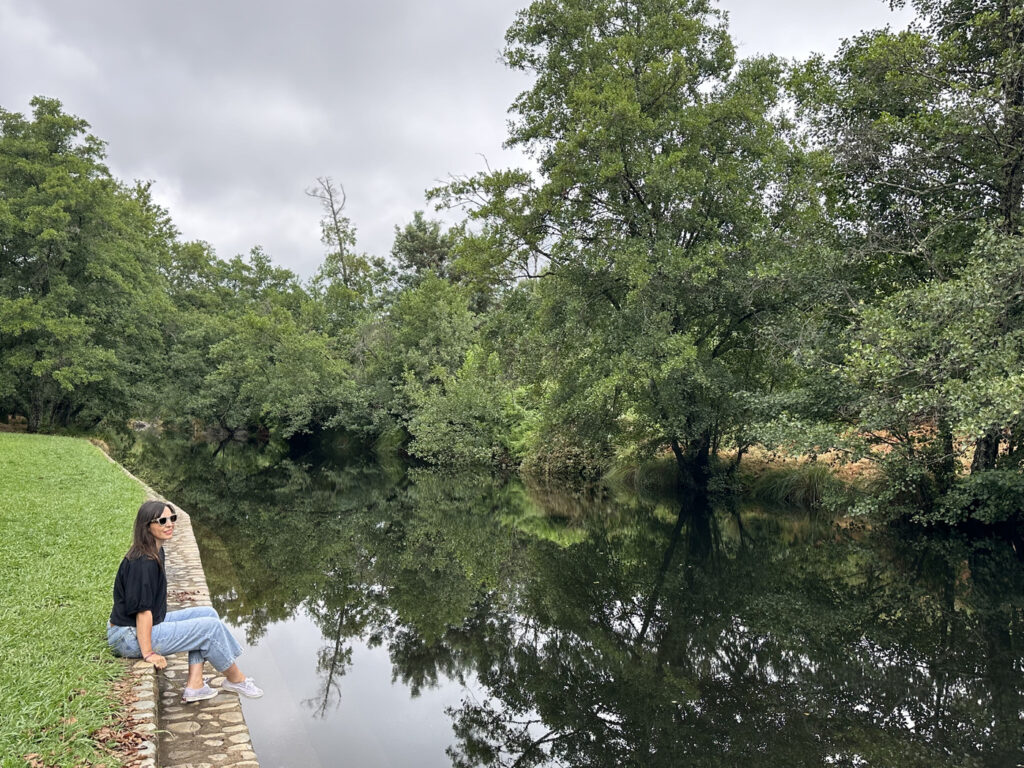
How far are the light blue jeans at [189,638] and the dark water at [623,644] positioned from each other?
951mm

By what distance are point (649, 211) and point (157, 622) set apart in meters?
14.7

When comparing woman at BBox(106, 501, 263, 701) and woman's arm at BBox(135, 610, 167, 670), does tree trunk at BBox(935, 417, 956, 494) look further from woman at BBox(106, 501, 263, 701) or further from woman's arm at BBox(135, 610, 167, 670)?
woman's arm at BBox(135, 610, 167, 670)

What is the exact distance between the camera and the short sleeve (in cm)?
439

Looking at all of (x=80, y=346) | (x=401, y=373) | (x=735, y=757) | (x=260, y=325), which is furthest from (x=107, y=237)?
(x=735, y=757)

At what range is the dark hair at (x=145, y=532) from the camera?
4426mm

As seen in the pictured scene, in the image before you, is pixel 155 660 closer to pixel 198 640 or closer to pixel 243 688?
pixel 198 640

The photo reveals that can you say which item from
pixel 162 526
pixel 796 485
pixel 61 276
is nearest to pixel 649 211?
pixel 796 485

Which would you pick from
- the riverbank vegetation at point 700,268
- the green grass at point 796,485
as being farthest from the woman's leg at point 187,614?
the green grass at point 796,485

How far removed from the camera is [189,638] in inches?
182

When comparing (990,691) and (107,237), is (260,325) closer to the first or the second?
(107,237)

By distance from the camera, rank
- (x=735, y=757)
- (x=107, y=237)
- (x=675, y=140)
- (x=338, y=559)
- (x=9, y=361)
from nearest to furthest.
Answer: (x=735, y=757)
(x=338, y=559)
(x=675, y=140)
(x=9, y=361)
(x=107, y=237)

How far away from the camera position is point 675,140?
645 inches

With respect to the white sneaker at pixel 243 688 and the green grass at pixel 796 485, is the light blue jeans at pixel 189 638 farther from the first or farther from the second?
the green grass at pixel 796 485

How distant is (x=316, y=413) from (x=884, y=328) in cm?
3225
